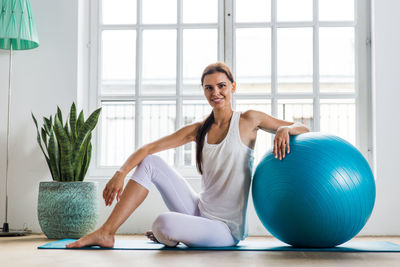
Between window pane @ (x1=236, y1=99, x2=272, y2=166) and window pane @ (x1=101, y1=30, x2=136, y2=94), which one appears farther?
window pane @ (x1=101, y1=30, x2=136, y2=94)

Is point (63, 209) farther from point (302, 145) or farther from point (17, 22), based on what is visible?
point (302, 145)

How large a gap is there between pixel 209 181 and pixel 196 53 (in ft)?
5.44

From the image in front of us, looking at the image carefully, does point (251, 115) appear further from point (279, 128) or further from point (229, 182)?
point (229, 182)

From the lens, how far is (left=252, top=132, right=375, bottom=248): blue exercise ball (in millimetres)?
2279

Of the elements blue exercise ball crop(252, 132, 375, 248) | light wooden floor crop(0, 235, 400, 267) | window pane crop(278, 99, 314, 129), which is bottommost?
light wooden floor crop(0, 235, 400, 267)

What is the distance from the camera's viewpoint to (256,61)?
4020mm

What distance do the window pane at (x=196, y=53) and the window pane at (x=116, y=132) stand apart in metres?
0.52

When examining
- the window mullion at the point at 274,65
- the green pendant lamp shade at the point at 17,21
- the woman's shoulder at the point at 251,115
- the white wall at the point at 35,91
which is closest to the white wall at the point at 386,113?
the window mullion at the point at 274,65

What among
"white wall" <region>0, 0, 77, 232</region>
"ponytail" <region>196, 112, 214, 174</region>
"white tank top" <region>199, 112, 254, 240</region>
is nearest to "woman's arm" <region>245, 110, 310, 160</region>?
"white tank top" <region>199, 112, 254, 240</region>

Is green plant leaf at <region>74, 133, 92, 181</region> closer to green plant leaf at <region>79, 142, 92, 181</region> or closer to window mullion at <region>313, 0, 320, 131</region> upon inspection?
green plant leaf at <region>79, 142, 92, 181</region>

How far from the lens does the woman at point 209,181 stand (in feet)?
8.32

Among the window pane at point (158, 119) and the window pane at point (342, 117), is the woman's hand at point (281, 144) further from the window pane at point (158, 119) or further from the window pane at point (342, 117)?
the window pane at point (158, 119)

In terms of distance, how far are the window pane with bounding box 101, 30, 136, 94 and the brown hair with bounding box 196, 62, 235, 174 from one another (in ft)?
4.81

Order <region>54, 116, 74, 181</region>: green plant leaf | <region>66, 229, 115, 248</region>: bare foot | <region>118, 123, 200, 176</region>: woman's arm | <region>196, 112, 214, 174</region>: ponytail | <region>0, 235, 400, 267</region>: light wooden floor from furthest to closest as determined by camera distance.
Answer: <region>54, 116, 74, 181</region>: green plant leaf → <region>196, 112, 214, 174</region>: ponytail → <region>118, 123, 200, 176</region>: woman's arm → <region>66, 229, 115, 248</region>: bare foot → <region>0, 235, 400, 267</region>: light wooden floor
